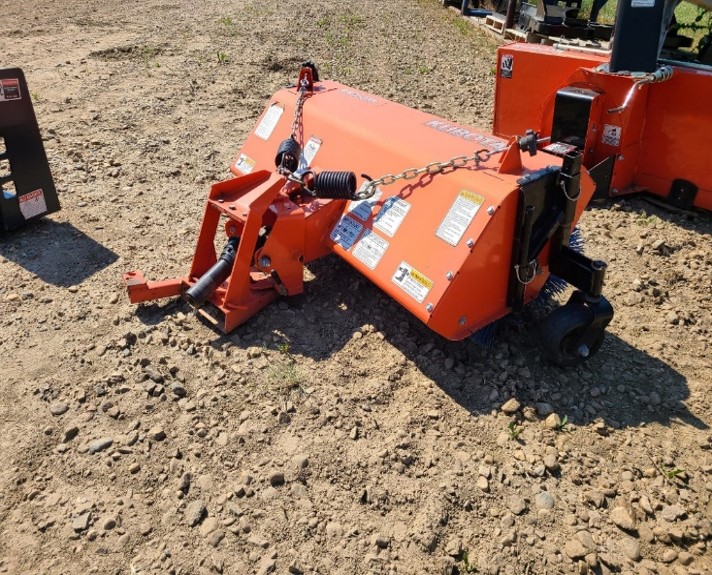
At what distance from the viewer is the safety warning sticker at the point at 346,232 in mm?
3203

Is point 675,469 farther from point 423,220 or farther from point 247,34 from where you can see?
point 247,34

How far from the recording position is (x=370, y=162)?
3.33 m

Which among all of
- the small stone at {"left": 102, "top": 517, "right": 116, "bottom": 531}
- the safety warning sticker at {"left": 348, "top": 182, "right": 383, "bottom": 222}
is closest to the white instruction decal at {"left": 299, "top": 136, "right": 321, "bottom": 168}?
the safety warning sticker at {"left": 348, "top": 182, "right": 383, "bottom": 222}

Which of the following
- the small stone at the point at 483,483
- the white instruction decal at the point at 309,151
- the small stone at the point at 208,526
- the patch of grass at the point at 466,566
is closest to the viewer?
the patch of grass at the point at 466,566

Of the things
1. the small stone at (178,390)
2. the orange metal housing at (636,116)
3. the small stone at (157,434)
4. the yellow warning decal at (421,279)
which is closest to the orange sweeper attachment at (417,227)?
the yellow warning decal at (421,279)

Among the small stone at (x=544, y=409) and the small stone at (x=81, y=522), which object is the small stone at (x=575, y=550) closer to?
the small stone at (x=544, y=409)

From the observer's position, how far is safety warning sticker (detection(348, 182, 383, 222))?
10.5 ft

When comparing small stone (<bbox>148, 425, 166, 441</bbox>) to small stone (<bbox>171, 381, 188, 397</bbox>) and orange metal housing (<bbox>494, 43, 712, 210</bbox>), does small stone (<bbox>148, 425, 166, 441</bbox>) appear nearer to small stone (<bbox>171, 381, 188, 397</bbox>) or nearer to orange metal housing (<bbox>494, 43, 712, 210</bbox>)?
small stone (<bbox>171, 381, 188, 397</bbox>)

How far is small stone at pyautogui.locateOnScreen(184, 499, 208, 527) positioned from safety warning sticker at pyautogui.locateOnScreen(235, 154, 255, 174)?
2205mm

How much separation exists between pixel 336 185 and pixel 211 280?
2.55 ft

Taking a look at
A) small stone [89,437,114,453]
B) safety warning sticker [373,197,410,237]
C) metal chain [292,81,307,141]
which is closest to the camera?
small stone [89,437,114,453]

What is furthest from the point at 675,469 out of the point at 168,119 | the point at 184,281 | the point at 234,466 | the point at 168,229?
the point at 168,119

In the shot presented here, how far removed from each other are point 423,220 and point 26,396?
205 centimetres

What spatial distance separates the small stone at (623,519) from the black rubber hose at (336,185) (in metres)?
1.80
